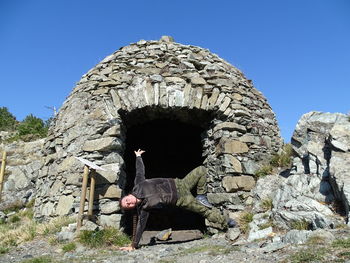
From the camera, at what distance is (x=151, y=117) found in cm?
754

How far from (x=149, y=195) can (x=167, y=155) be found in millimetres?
6046

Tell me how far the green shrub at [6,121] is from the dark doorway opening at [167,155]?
1008 cm

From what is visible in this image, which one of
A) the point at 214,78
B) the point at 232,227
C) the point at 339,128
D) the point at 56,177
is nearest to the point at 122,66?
the point at 214,78

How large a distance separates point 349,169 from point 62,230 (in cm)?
511

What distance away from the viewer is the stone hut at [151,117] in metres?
6.40

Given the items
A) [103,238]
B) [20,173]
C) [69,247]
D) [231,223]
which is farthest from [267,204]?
[20,173]

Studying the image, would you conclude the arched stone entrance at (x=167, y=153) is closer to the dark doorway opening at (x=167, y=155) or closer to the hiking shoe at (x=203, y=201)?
the dark doorway opening at (x=167, y=155)

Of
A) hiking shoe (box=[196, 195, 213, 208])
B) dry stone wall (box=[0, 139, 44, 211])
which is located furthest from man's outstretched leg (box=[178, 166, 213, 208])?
dry stone wall (box=[0, 139, 44, 211])

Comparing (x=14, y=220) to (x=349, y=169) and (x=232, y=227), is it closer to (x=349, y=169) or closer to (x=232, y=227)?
(x=232, y=227)

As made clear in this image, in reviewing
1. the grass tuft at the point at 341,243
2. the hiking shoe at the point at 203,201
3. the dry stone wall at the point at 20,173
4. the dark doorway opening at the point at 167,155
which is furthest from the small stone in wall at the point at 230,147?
the dry stone wall at the point at 20,173

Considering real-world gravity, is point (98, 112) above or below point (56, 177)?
above

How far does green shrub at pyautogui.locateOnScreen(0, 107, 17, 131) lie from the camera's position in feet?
56.4

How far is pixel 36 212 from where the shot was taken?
6.79 metres

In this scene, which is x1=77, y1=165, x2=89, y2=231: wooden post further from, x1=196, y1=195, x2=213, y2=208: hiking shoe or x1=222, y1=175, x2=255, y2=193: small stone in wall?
x1=222, y1=175, x2=255, y2=193: small stone in wall
